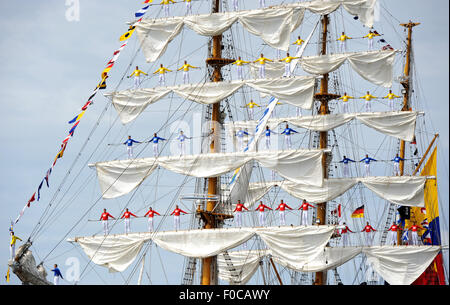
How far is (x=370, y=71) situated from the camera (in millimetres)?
59719

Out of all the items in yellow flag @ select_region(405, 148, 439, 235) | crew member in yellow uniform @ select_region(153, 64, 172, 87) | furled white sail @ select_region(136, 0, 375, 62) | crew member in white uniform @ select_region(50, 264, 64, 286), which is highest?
furled white sail @ select_region(136, 0, 375, 62)

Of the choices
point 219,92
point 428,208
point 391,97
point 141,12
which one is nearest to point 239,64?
point 219,92

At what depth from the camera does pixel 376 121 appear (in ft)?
196

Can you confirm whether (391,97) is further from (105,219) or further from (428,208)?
(105,219)

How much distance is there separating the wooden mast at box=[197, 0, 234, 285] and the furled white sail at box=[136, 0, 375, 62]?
2.71ft

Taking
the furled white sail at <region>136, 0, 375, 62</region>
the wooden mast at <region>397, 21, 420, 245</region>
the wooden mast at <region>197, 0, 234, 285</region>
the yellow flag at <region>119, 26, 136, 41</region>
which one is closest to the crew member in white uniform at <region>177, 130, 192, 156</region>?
the wooden mast at <region>197, 0, 234, 285</region>

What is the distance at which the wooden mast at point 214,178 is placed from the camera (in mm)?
52375

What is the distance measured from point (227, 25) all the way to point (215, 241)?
11416mm

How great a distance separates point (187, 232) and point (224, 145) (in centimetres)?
510

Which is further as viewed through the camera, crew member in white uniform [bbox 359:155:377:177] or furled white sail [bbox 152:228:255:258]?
crew member in white uniform [bbox 359:155:377:177]

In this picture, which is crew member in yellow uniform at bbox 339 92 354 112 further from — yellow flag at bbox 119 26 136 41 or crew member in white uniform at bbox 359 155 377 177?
yellow flag at bbox 119 26 136 41

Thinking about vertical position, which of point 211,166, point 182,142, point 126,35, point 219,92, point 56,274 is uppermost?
point 126,35

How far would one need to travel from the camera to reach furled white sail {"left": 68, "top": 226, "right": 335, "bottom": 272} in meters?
52.1
